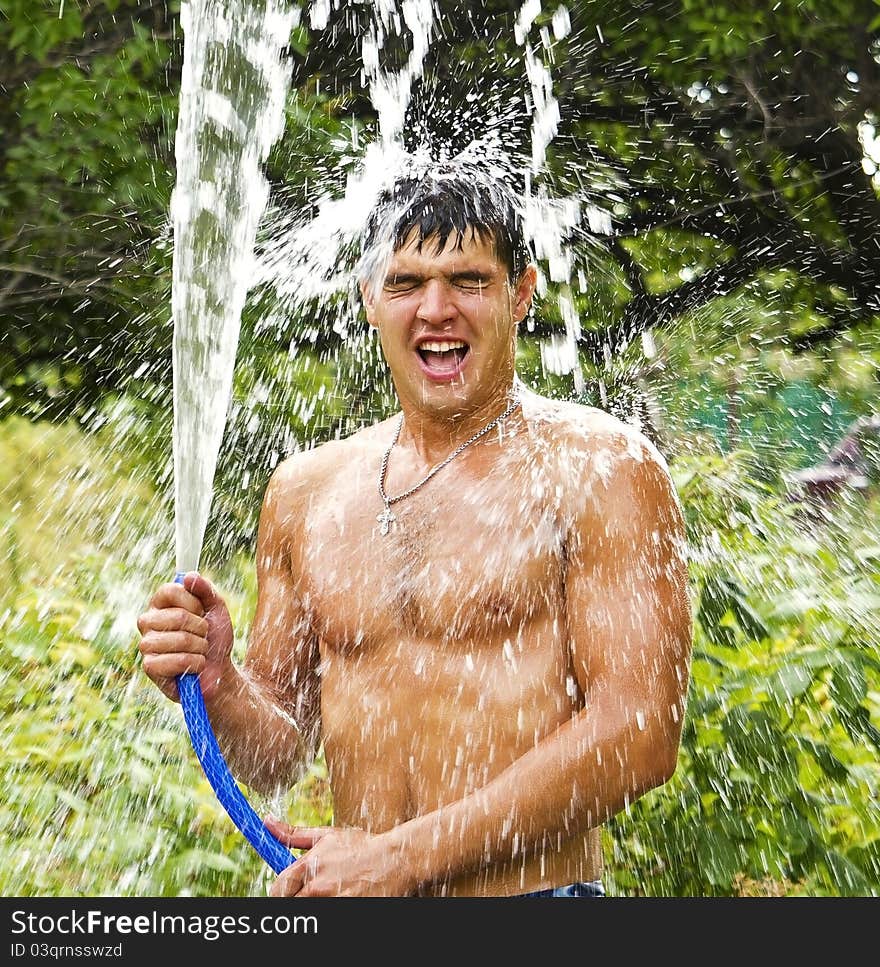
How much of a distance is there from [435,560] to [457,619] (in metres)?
0.10

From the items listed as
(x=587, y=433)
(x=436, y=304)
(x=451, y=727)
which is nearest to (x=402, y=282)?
(x=436, y=304)

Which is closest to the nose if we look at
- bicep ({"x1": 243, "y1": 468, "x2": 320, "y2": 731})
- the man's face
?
the man's face

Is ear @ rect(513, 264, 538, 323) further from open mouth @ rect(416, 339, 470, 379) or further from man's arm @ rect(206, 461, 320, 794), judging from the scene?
man's arm @ rect(206, 461, 320, 794)

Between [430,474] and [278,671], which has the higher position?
[430,474]

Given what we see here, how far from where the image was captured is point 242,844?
2568mm

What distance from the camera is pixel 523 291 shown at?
65.7 inches

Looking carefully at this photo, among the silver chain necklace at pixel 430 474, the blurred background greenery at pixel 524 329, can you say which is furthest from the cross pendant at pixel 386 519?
the blurred background greenery at pixel 524 329

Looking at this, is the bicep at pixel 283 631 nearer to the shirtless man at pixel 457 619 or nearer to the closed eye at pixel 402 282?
the shirtless man at pixel 457 619

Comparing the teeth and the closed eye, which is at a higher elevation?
the closed eye

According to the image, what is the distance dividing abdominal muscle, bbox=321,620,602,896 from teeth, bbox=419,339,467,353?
40cm

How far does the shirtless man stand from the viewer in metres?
1.38

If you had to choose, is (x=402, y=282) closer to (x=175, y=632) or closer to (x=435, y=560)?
(x=435, y=560)

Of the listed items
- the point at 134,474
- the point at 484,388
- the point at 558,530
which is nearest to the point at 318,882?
the point at 558,530

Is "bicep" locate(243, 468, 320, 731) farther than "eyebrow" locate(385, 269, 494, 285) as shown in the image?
Yes
